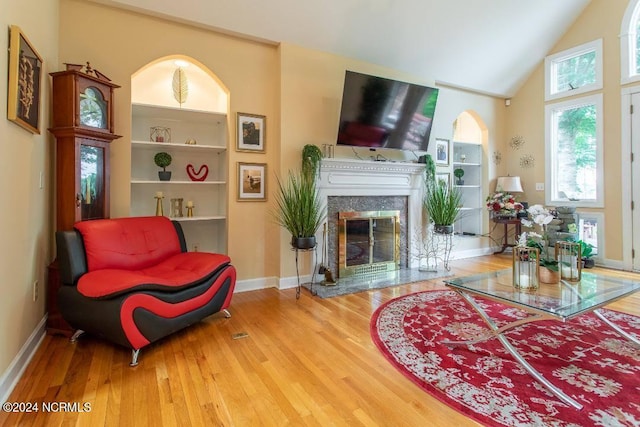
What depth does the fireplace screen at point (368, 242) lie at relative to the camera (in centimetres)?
421

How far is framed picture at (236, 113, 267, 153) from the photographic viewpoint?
376 cm

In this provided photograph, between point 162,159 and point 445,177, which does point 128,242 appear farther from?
point 445,177

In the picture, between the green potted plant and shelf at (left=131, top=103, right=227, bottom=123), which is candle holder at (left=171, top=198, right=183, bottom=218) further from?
the green potted plant

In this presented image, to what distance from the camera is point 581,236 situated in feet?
17.0

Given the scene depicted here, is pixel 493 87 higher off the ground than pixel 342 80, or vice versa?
pixel 493 87

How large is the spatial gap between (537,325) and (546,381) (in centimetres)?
109

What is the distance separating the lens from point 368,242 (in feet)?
14.5

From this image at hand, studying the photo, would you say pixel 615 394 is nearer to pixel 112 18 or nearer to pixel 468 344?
pixel 468 344

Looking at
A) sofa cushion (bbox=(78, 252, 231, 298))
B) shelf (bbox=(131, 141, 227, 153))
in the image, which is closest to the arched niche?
shelf (bbox=(131, 141, 227, 153))

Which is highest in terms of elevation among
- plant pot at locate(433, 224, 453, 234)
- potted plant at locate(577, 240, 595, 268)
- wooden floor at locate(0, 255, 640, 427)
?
plant pot at locate(433, 224, 453, 234)

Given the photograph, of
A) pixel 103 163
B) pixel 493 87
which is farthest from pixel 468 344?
pixel 493 87

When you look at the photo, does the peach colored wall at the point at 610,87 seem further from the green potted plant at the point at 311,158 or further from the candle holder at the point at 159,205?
the candle holder at the point at 159,205

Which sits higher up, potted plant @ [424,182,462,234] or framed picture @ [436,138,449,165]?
framed picture @ [436,138,449,165]

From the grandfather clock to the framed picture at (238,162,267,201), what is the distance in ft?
4.63
